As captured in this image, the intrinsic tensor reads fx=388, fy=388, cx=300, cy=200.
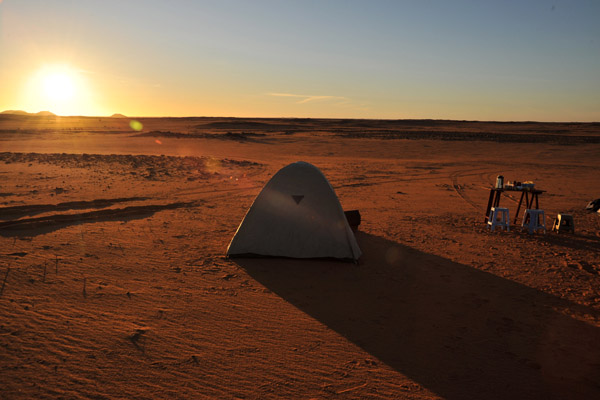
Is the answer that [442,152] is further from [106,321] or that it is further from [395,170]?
[106,321]

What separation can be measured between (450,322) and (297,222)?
3547 millimetres

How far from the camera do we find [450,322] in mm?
5898

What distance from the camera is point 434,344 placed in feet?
17.4

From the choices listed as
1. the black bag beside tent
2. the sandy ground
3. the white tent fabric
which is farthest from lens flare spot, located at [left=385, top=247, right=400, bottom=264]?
the black bag beside tent

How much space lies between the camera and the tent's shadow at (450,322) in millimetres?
4648

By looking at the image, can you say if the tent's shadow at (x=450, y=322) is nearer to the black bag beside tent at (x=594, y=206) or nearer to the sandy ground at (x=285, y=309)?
the sandy ground at (x=285, y=309)

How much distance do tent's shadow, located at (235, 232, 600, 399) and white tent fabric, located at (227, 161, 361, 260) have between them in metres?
0.29

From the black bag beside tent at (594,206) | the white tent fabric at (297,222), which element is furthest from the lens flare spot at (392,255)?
the black bag beside tent at (594,206)

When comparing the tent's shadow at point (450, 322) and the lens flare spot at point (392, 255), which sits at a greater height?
the lens flare spot at point (392, 255)

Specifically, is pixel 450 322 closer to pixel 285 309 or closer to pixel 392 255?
pixel 285 309

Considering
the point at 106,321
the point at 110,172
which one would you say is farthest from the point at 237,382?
the point at 110,172

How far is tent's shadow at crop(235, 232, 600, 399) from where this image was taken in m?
4.65

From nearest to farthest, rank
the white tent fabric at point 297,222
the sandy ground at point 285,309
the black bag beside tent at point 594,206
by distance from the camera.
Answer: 1. the sandy ground at point 285,309
2. the white tent fabric at point 297,222
3. the black bag beside tent at point 594,206

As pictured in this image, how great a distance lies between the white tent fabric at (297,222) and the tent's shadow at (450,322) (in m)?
0.29
